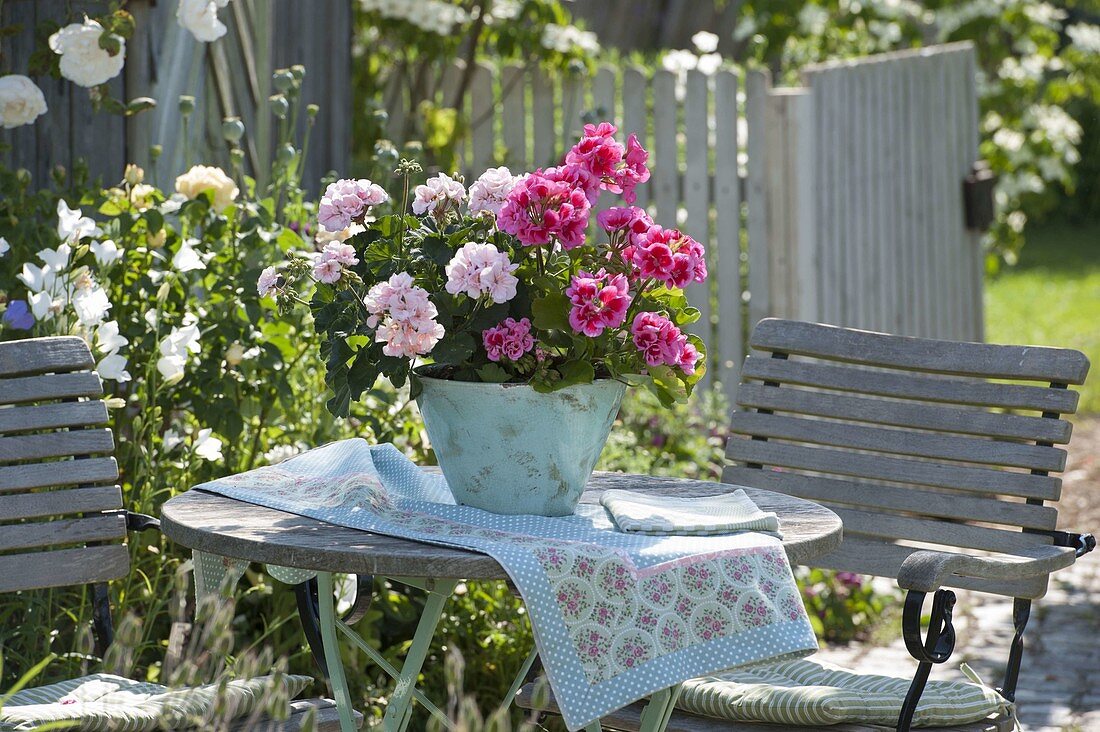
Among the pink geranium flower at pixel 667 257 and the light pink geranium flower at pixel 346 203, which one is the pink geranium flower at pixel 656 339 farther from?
the light pink geranium flower at pixel 346 203

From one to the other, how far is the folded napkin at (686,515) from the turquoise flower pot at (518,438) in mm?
95

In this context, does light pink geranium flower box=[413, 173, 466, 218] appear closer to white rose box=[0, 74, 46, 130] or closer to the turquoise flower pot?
the turquoise flower pot

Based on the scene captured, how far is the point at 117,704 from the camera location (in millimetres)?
2096

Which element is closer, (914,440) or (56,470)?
(56,470)

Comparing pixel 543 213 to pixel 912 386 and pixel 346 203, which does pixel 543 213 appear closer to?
pixel 346 203

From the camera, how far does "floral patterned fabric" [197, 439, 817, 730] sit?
5.95 feet

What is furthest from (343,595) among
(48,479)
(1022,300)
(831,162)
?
(1022,300)

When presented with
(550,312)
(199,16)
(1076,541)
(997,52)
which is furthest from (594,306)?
(997,52)

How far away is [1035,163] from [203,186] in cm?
569

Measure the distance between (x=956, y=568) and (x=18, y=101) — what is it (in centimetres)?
241

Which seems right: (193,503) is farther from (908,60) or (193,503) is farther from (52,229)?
(908,60)

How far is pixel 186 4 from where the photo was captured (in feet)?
10.9

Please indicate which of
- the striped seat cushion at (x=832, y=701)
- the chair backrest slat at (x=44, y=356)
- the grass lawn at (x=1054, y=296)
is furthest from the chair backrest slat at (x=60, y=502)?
the grass lawn at (x=1054, y=296)

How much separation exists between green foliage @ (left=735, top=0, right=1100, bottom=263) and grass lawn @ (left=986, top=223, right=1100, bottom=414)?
1.46 metres
